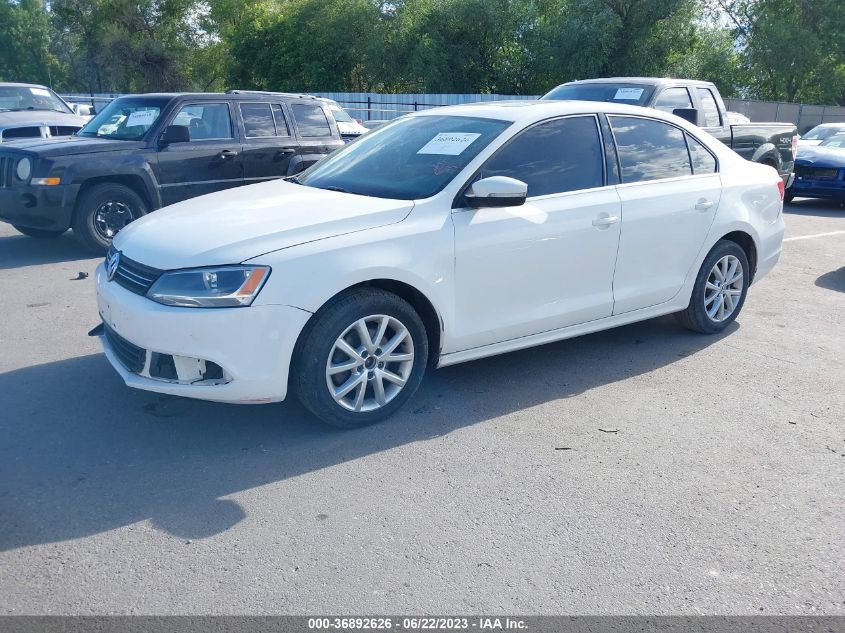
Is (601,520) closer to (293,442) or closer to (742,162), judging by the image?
(293,442)

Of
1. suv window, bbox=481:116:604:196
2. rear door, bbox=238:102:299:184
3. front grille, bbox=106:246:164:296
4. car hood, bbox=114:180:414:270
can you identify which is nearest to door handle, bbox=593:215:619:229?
suv window, bbox=481:116:604:196

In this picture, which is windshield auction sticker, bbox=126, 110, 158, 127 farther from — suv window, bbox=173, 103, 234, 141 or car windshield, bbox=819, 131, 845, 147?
car windshield, bbox=819, 131, 845, 147

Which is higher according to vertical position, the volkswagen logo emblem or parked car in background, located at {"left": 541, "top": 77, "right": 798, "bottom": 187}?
parked car in background, located at {"left": 541, "top": 77, "right": 798, "bottom": 187}

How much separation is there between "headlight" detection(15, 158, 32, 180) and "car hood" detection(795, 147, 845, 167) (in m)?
12.3

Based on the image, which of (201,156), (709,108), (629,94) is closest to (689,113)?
(709,108)

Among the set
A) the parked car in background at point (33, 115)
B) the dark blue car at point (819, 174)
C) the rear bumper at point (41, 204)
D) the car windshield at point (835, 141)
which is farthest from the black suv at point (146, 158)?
the car windshield at point (835, 141)

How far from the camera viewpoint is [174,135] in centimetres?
889

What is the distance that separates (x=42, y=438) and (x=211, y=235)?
1.38 meters

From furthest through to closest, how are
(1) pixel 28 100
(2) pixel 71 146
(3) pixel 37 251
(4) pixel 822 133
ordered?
(4) pixel 822 133
(1) pixel 28 100
(3) pixel 37 251
(2) pixel 71 146

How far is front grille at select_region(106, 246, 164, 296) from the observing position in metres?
4.16

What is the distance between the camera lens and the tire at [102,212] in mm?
8641

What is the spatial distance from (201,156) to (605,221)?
554 centimetres

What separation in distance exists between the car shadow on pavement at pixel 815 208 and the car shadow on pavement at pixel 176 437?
937cm

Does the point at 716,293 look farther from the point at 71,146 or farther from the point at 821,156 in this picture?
the point at 821,156
